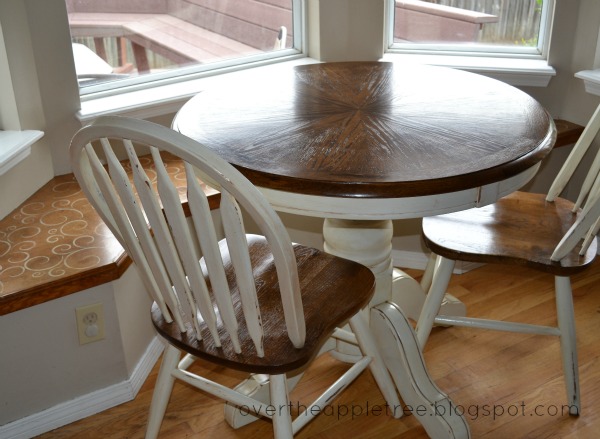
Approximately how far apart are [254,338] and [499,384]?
96 cm

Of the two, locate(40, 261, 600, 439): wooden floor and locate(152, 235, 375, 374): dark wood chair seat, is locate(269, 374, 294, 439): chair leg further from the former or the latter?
locate(40, 261, 600, 439): wooden floor

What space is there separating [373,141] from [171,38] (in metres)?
1.10

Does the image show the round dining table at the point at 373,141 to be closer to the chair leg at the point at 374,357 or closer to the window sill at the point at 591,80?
the chair leg at the point at 374,357

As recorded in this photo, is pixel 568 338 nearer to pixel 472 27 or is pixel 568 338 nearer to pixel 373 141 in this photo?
pixel 373 141

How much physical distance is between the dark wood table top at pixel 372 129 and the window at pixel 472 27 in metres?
0.63

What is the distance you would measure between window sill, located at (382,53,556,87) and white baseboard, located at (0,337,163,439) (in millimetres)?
1324

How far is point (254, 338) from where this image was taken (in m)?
1.24

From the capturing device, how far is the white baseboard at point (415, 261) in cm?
248

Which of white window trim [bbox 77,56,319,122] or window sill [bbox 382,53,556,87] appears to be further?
window sill [bbox 382,53,556,87]

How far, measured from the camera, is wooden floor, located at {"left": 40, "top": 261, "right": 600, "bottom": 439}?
5.88 ft

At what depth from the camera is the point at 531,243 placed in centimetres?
171

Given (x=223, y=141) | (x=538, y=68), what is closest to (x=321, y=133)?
(x=223, y=141)

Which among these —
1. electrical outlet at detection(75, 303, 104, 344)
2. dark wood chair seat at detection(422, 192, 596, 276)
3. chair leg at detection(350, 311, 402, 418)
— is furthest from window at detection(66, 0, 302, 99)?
chair leg at detection(350, 311, 402, 418)

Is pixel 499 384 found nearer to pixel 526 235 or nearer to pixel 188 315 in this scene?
pixel 526 235
